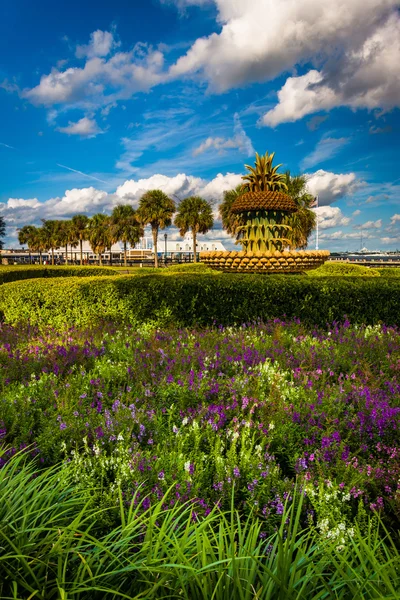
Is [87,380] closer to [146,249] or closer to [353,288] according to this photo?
[353,288]

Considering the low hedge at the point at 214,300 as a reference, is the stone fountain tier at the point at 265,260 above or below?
above

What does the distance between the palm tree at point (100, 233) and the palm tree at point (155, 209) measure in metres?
16.4

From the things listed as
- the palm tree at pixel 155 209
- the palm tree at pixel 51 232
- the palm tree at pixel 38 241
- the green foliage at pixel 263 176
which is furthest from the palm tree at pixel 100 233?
the green foliage at pixel 263 176

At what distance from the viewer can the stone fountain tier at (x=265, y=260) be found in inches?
401

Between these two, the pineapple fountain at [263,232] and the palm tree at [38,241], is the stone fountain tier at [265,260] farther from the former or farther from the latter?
the palm tree at [38,241]

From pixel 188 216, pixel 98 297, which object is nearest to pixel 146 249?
pixel 188 216

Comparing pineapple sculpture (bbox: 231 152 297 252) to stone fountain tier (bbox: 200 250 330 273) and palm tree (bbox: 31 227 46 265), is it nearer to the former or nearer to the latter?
stone fountain tier (bbox: 200 250 330 273)

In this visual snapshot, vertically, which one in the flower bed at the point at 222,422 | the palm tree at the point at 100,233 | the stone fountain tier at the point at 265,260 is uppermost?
the palm tree at the point at 100,233

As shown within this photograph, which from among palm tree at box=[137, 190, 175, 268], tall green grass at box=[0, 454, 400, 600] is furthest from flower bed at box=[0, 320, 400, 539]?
palm tree at box=[137, 190, 175, 268]

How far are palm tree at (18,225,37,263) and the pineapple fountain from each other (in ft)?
350

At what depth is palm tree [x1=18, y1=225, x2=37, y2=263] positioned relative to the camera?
10991 cm

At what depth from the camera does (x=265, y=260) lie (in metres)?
10.2

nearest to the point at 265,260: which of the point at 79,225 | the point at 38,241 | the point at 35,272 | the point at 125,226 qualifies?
the point at 35,272

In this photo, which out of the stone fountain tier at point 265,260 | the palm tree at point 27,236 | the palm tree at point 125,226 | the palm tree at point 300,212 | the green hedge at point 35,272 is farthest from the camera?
the palm tree at point 27,236
